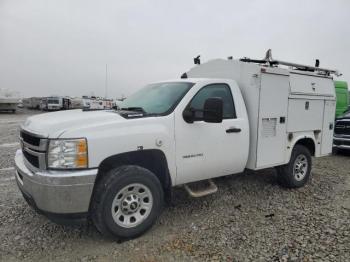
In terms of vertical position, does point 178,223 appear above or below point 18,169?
below

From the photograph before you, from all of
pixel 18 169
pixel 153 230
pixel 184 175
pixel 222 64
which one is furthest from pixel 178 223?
pixel 222 64

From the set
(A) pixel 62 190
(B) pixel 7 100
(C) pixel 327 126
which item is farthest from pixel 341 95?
(B) pixel 7 100

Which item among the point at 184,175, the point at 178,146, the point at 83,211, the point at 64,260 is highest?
the point at 178,146

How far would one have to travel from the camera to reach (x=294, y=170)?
5.52 meters

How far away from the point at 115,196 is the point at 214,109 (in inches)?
62.4

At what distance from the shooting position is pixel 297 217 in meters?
4.28

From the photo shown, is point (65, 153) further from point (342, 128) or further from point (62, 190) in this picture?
point (342, 128)

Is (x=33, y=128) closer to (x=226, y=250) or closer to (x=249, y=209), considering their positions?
(x=226, y=250)

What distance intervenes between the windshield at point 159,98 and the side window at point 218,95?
0.65ft

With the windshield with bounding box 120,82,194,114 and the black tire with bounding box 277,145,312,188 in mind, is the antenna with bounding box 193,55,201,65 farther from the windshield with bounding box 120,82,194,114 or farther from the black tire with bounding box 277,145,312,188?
the black tire with bounding box 277,145,312,188

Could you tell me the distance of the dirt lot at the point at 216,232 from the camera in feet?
10.6

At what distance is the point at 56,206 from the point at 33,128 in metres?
0.97

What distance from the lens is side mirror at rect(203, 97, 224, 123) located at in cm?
360

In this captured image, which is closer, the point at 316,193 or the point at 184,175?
the point at 184,175
